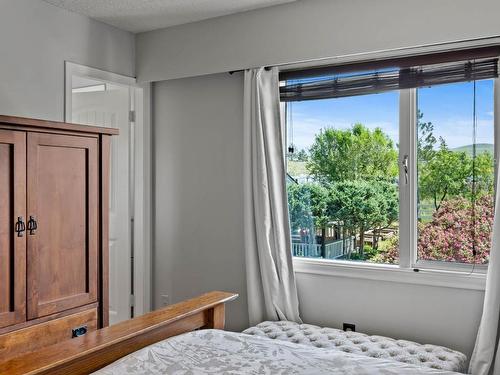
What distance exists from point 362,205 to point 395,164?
335mm

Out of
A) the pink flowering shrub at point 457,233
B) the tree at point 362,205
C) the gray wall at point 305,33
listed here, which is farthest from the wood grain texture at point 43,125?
the pink flowering shrub at point 457,233

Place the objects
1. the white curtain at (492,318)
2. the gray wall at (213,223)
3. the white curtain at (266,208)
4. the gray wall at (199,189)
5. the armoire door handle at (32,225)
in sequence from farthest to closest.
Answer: the gray wall at (199,189) < the white curtain at (266,208) < the gray wall at (213,223) < the white curtain at (492,318) < the armoire door handle at (32,225)

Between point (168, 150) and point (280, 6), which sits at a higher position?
point (280, 6)

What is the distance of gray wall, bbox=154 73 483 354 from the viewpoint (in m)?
3.21

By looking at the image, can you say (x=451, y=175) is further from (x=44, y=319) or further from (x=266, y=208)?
(x=44, y=319)

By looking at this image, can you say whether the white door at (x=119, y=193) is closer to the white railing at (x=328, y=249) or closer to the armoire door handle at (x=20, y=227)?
the white railing at (x=328, y=249)

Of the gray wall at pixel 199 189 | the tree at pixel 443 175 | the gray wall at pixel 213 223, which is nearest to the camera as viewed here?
the tree at pixel 443 175

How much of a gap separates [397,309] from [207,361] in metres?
1.71

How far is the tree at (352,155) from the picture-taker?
10.7 feet

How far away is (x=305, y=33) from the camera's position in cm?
324

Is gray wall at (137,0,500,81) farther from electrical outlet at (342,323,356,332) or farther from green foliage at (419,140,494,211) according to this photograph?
electrical outlet at (342,323,356,332)

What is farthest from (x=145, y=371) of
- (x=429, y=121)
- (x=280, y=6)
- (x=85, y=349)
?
(x=280, y=6)

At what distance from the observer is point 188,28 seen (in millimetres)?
Result: 3717

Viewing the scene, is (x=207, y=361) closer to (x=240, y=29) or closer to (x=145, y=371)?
(x=145, y=371)
